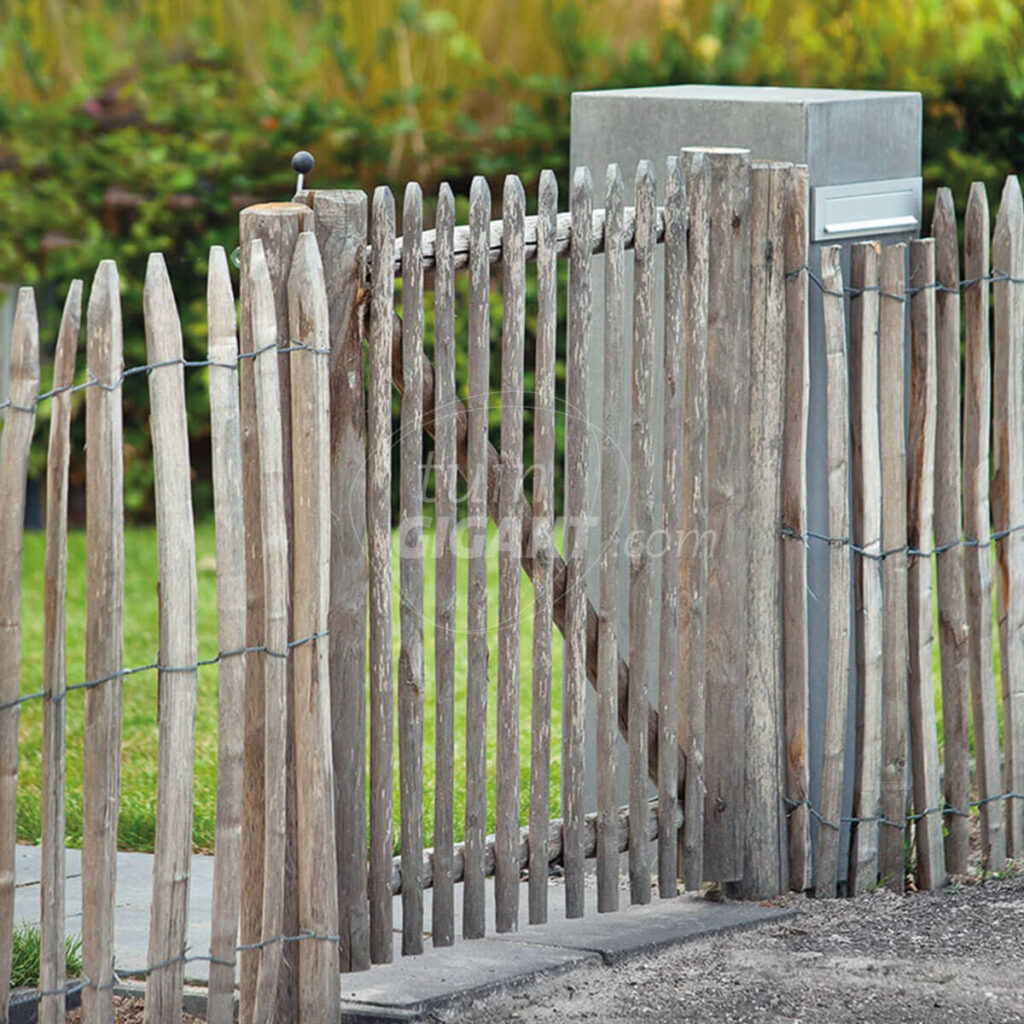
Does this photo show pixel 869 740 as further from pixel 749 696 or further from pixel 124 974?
pixel 124 974

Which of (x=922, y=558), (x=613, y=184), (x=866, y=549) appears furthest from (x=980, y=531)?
(x=613, y=184)

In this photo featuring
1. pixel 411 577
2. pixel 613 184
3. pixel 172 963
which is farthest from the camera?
pixel 613 184

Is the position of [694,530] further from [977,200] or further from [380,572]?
[977,200]

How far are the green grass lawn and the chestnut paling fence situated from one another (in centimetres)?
124

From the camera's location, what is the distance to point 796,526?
4371 millimetres

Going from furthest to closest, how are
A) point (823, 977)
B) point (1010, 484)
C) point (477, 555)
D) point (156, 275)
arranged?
point (1010, 484)
point (823, 977)
point (477, 555)
point (156, 275)

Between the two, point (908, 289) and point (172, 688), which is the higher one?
point (908, 289)

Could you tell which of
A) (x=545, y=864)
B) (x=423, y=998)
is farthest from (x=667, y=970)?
(x=423, y=998)

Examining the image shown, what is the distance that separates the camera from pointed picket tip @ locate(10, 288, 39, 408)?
304 cm

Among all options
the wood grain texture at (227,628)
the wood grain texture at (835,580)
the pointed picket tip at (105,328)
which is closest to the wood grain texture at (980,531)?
the wood grain texture at (835,580)

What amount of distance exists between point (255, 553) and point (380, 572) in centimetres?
31

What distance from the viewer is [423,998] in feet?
A: 11.9

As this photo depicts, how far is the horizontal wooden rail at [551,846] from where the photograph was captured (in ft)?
12.6

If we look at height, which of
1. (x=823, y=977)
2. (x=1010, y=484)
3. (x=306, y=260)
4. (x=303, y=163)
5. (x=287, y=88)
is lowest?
(x=823, y=977)
